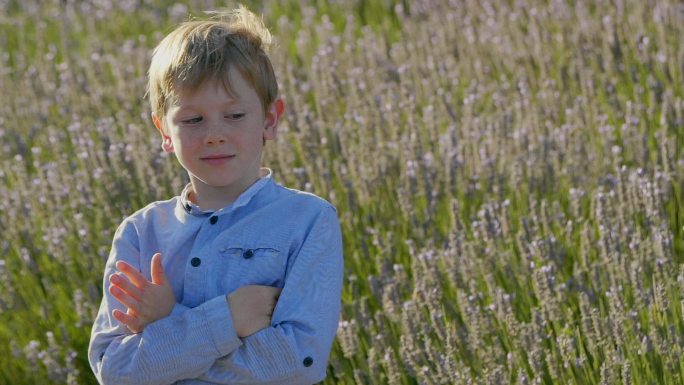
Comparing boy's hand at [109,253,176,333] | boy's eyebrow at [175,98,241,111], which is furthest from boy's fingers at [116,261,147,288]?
boy's eyebrow at [175,98,241,111]

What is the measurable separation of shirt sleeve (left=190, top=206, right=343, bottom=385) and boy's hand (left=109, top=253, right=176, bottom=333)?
0.17 m

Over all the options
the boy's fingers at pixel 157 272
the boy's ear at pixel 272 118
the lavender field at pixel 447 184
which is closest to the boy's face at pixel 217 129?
the boy's ear at pixel 272 118

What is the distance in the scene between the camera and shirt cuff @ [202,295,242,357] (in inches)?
98.3

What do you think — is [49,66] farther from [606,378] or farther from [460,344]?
[606,378]

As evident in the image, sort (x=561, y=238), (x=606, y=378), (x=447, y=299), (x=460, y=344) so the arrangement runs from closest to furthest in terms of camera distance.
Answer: (x=606, y=378), (x=460, y=344), (x=447, y=299), (x=561, y=238)

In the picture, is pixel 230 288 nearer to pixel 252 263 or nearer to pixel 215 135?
pixel 252 263

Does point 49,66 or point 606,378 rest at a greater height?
point 49,66

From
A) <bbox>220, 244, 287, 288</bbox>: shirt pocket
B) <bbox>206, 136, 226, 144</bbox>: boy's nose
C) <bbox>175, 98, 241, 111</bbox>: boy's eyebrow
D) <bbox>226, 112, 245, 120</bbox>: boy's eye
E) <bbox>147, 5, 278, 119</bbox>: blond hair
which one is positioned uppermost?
<bbox>147, 5, 278, 119</bbox>: blond hair

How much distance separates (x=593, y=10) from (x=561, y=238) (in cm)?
285


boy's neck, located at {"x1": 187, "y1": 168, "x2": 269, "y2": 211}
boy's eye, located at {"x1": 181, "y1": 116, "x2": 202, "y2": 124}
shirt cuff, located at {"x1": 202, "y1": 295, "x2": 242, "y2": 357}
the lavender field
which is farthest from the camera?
the lavender field

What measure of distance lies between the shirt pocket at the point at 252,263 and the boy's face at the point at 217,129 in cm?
15

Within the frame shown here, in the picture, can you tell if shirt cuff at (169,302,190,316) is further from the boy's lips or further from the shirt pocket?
the boy's lips

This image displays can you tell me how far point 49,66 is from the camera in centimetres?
709

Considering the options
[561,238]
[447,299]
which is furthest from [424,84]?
→ [447,299]
